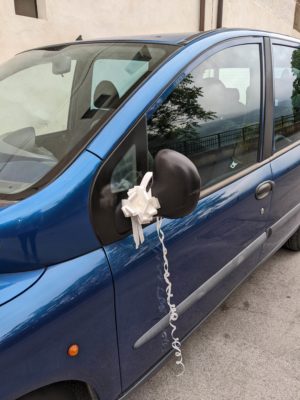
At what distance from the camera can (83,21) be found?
5496 mm

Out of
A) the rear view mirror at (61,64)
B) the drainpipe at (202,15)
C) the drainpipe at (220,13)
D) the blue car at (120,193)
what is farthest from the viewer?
the drainpipe at (220,13)

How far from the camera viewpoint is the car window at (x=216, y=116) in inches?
63.5

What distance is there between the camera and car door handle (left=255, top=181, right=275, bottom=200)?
2148 millimetres

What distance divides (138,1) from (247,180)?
538 centimetres

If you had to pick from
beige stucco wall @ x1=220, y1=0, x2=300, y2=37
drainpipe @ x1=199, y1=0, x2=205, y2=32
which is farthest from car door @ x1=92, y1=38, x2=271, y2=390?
beige stucco wall @ x1=220, y1=0, x2=300, y2=37

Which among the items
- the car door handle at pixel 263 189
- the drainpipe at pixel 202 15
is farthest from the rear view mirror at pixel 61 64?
the drainpipe at pixel 202 15

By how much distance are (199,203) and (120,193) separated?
513mm

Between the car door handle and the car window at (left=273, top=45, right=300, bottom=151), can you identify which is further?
the car window at (left=273, top=45, right=300, bottom=151)

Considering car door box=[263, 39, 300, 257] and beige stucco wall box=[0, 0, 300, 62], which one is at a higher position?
beige stucco wall box=[0, 0, 300, 62]

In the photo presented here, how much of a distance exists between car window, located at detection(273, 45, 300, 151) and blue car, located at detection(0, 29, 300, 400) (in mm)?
47

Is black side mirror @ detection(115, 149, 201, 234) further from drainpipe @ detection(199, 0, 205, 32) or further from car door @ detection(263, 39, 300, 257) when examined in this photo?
drainpipe @ detection(199, 0, 205, 32)

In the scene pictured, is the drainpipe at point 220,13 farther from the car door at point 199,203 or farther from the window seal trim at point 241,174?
the car door at point 199,203

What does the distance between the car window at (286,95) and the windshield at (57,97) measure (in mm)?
965

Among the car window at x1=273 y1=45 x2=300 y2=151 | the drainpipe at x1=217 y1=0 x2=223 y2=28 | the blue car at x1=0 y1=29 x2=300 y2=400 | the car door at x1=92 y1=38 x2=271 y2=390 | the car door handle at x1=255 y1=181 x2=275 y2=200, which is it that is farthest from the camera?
the drainpipe at x1=217 y1=0 x2=223 y2=28
